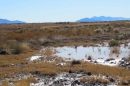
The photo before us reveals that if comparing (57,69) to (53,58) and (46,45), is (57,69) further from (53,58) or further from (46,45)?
(46,45)

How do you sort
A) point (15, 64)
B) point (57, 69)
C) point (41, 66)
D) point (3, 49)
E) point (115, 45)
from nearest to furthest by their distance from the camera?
point (57, 69) < point (41, 66) < point (15, 64) < point (3, 49) < point (115, 45)

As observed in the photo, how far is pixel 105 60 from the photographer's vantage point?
30.9m

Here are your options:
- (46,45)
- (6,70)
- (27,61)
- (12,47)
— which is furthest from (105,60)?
(46,45)

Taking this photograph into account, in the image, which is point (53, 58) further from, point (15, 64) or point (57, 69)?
point (57, 69)

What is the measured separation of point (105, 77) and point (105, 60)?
9582 mm

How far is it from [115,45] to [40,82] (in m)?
24.8

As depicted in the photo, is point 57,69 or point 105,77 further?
point 57,69

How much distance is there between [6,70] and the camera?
26406mm

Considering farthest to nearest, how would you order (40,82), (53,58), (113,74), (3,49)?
1. (3,49)
2. (53,58)
3. (113,74)
4. (40,82)

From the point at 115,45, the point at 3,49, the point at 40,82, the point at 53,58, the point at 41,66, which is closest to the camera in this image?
the point at 40,82

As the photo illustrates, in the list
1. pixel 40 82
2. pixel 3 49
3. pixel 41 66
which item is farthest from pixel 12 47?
pixel 40 82

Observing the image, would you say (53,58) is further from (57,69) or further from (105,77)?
(105,77)

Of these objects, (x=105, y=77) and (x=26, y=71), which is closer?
(x=105, y=77)

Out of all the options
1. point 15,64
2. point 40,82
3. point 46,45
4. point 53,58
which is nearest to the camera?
point 40,82
